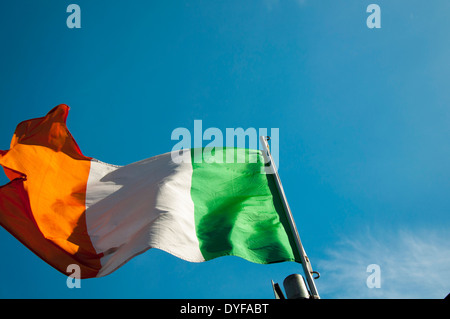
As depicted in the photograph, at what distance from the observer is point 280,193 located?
317 inches

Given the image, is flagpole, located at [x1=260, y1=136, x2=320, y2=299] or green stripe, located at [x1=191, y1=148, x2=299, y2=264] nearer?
flagpole, located at [x1=260, y1=136, x2=320, y2=299]

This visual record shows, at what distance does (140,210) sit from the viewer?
8.38m

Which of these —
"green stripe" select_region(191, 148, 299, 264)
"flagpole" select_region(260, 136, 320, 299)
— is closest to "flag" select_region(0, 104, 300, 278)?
"green stripe" select_region(191, 148, 299, 264)

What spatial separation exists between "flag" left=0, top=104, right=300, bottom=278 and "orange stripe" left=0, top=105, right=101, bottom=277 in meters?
0.02

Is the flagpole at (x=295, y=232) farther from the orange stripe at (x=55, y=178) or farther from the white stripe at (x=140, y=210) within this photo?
the orange stripe at (x=55, y=178)

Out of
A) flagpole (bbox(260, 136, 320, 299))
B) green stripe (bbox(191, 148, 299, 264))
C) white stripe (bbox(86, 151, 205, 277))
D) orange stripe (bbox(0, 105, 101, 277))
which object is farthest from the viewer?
orange stripe (bbox(0, 105, 101, 277))

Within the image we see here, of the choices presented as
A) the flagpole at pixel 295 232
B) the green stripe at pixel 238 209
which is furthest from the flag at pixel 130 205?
the flagpole at pixel 295 232

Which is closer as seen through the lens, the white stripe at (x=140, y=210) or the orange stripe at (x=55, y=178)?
the white stripe at (x=140, y=210)

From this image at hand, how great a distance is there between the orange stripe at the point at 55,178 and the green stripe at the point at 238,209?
2.18 meters

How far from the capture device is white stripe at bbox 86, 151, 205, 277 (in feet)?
23.8

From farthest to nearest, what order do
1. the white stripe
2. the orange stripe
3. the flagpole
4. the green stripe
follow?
the orange stripe < the green stripe < the white stripe < the flagpole

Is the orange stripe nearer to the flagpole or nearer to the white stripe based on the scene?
the white stripe

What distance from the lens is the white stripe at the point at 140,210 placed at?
7.27 metres
